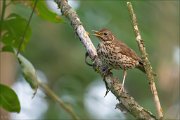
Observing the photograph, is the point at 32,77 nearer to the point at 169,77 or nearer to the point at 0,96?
the point at 0,96

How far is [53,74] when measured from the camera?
1040 cm

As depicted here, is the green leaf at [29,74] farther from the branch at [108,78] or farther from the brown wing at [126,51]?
the brown wing at [126,51]

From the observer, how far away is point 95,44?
648cm

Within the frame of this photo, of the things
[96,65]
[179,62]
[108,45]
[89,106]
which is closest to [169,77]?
[179,62]

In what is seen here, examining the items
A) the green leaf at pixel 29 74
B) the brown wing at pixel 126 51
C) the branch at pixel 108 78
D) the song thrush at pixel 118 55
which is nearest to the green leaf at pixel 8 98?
the green leaf at pixel 29 74

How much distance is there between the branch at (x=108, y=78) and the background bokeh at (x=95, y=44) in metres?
1.11

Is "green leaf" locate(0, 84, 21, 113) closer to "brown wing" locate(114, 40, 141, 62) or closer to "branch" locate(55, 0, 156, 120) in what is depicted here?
"branch" locate(55, 0, 156, 120)

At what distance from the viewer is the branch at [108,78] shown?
3.00 m

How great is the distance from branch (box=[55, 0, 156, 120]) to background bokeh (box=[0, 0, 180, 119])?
3.63 ft

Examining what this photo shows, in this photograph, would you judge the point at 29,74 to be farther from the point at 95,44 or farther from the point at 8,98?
the point at 95,44

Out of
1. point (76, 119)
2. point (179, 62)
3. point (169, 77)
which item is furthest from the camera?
point (169, 77)

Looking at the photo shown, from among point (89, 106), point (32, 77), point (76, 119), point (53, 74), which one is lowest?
point (53, 74)

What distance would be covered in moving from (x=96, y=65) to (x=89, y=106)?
401 centimetres

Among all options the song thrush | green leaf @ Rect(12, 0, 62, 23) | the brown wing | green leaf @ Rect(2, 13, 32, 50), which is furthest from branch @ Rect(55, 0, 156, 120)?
the brown wing
